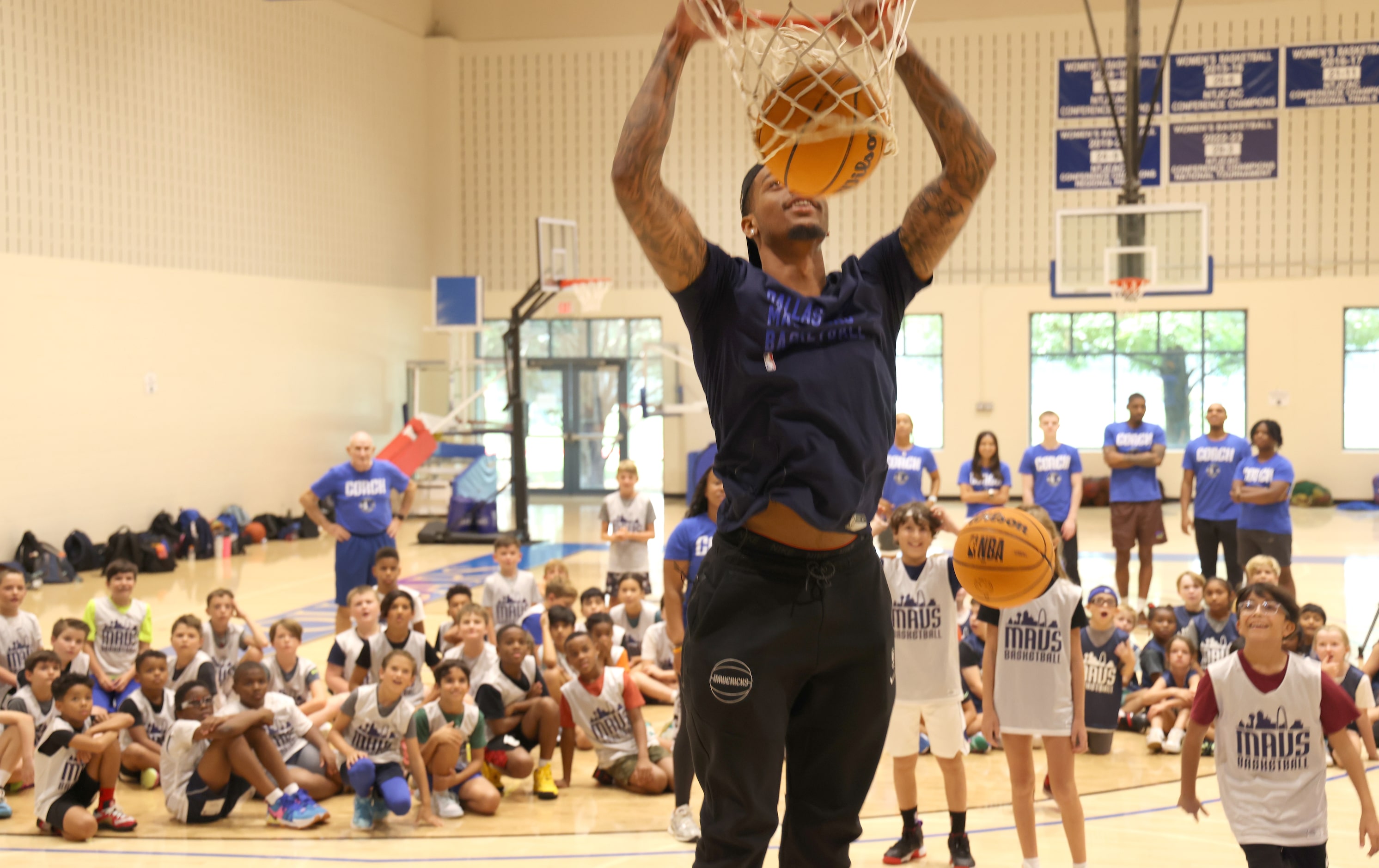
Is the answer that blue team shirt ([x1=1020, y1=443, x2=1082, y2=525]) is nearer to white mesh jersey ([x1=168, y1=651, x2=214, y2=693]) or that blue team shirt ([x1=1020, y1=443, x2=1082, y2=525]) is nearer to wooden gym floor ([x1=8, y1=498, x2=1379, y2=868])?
wooden gym floor ([x1=8, y1=498, x2=1379, y2=868])

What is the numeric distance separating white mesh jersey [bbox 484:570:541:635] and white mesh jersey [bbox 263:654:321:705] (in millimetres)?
1947

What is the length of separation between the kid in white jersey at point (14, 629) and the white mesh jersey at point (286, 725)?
5.68ft

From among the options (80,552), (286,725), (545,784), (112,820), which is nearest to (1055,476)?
(545,784)

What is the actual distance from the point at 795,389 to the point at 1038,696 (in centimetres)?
345

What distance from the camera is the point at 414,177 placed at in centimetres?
2236

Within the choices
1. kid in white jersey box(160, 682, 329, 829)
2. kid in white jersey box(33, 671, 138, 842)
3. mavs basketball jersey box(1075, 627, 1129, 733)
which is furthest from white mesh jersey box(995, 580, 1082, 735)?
kid in white jersey box(33, 671, 138, 842)

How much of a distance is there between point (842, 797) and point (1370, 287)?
2119 cm

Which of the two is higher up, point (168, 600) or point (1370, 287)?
point (1370, 287)

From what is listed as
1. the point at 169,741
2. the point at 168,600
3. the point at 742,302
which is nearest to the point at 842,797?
the point at 742,302

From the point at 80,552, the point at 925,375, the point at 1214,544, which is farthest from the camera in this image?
the point at 925,375

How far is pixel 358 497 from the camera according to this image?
33.7 ft

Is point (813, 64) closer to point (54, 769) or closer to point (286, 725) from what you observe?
point (286, 725)

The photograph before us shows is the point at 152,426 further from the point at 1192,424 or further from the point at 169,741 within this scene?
the point at 1192,424

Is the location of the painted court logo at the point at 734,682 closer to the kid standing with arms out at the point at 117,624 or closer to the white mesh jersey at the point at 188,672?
the white mesh jersey at the point at 188,672
